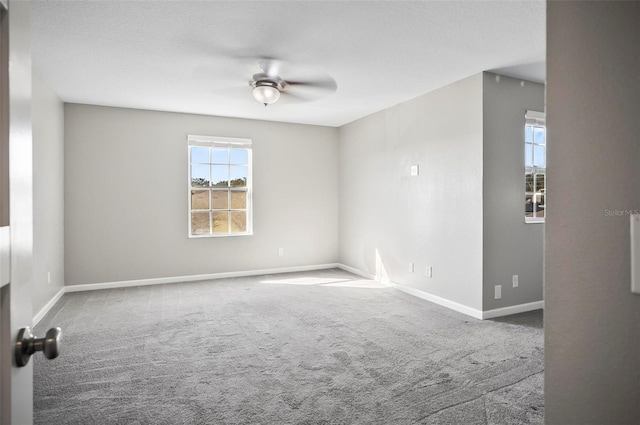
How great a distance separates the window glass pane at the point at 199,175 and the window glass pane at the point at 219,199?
20 cm

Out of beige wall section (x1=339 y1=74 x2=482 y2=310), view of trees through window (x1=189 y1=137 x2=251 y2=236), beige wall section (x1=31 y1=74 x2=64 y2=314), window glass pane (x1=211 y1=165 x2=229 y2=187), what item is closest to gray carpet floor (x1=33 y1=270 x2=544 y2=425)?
beige wall section (x1=31 y1=74 x2=64 y2=314)

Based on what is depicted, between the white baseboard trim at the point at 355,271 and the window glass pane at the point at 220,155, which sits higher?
the window glass pane at the point at 220,155

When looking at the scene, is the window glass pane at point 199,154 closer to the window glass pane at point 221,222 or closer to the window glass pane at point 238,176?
the window glass pane at point 238,176

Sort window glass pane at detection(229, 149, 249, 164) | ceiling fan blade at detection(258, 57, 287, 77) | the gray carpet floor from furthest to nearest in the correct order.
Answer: window glass pane at detection(229, 149, 249, 164), ceiling fan blade at detection(258, 57, 287, 77), the gray carpet floor

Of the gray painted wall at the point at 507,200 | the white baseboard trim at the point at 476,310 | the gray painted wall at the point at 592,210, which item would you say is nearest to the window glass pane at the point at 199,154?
the white baseboard trim at the point at 476,310

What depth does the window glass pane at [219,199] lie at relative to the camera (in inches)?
230

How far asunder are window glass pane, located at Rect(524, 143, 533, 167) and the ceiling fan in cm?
223

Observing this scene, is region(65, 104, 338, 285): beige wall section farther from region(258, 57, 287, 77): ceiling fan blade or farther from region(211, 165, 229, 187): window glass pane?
region(258, 57, 287, 77): ceiling fan blade

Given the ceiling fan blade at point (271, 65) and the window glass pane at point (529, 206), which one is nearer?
the ceiling fan blade at point (271, 65)

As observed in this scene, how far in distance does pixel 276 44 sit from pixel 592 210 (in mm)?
2921

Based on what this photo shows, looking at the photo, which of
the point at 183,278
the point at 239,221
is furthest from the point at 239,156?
the point at 183,278

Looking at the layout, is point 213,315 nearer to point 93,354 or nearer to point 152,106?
point 93,354

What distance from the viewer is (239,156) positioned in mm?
6008

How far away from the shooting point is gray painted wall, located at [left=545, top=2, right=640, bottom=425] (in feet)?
2.09
